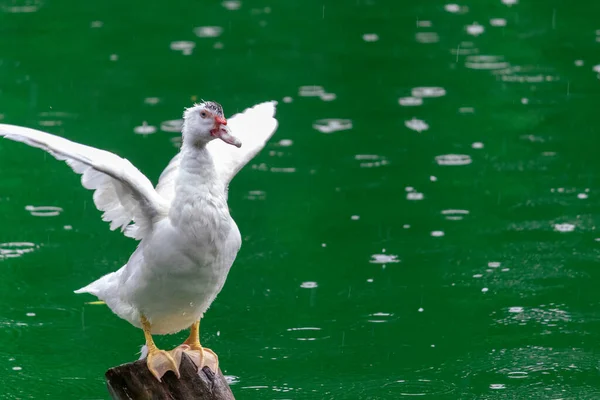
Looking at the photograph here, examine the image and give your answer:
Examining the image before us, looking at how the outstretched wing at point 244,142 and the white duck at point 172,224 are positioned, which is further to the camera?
the outstretched wing at point 244,142

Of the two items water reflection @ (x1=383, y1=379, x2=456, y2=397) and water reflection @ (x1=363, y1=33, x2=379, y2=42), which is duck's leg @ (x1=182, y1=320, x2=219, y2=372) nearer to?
water reflection @ (x1=383, y1=379, x2=456, y2=397)

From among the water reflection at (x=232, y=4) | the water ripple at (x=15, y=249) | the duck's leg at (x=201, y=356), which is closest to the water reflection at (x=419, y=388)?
the duck's leg at (x=201, y=356)

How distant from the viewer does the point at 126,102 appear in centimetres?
1711

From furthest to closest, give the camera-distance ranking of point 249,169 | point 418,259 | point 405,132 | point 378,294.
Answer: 1. point 405,132
2. point 249,169
3. point 418,259
4. point 378,294

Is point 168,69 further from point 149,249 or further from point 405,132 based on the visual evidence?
point 149,249

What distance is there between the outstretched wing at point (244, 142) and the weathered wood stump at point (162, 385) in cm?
151

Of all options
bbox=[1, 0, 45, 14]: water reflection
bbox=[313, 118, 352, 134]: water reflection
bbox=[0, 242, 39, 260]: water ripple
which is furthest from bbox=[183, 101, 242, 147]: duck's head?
bbox=[1, 0, 45, 14]: water reflection

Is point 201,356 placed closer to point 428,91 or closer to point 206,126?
point 206,126

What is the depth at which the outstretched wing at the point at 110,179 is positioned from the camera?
7.34m

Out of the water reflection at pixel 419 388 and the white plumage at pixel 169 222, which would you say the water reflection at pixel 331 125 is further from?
the white plumage at pixel 169 222

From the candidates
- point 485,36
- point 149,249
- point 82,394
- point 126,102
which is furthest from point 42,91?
point 149,249

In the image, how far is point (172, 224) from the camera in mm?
7648

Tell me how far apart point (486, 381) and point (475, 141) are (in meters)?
6.08

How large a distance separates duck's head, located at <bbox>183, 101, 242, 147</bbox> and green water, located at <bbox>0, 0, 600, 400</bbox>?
2.65 metres
